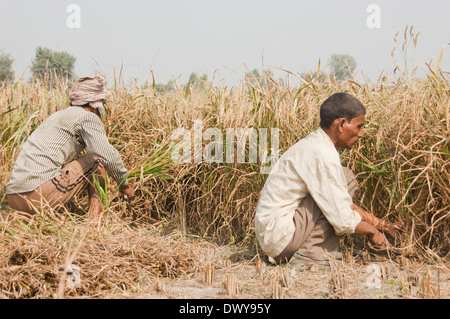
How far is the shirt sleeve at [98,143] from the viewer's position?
3.22m

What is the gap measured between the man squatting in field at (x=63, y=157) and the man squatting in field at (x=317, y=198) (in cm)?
114

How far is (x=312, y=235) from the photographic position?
8.86 feet

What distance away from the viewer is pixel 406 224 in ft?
9.39

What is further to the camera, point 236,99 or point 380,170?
point 236,99

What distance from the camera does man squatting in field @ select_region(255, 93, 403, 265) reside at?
2547 millimetres

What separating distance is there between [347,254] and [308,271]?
0.33 m

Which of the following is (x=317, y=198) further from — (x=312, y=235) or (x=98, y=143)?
(x=98, y=143)

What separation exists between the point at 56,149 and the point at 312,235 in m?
1.72

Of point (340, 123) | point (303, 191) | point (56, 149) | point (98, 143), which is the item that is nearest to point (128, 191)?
point (98, 143)

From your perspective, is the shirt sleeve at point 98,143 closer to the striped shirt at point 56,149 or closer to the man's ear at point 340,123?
the striped shirt at point 56,149

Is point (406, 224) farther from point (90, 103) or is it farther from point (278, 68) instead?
point (90, 103)
